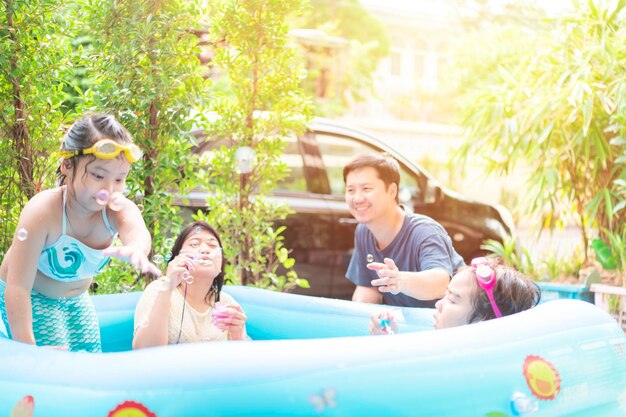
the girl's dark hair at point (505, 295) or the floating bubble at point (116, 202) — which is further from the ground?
the floating bubble at point (116, 202)

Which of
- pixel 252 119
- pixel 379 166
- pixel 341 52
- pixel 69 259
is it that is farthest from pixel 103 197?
pixel 341 52

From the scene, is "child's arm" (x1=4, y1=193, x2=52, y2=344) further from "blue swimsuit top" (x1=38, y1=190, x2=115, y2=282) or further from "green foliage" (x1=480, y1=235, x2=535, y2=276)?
"green foliage" (x1=480, y1=235, x2=535, y2=276)

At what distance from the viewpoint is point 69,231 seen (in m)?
2.61

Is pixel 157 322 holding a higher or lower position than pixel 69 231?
lower

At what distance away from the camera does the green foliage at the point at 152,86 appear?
3.70 metres

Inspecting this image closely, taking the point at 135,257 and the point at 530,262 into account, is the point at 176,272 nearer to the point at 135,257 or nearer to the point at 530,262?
the point at 135,257

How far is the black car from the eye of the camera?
5371 millimetres

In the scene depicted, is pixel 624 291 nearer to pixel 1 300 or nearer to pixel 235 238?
pixel 235 238

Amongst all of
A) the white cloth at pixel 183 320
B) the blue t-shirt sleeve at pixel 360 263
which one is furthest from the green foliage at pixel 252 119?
the white cloth at pixel 183 320

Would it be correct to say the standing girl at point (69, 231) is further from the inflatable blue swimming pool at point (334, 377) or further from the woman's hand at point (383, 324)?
the woman's hand at point (383, 324)

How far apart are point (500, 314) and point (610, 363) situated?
1.27ft

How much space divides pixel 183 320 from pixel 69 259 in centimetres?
45

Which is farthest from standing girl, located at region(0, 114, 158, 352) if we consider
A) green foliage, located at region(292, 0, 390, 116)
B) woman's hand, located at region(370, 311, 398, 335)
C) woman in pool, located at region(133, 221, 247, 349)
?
green foliage, located at region(292, 0, 390, 116)

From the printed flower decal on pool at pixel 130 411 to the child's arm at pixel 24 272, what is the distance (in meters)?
0.56
